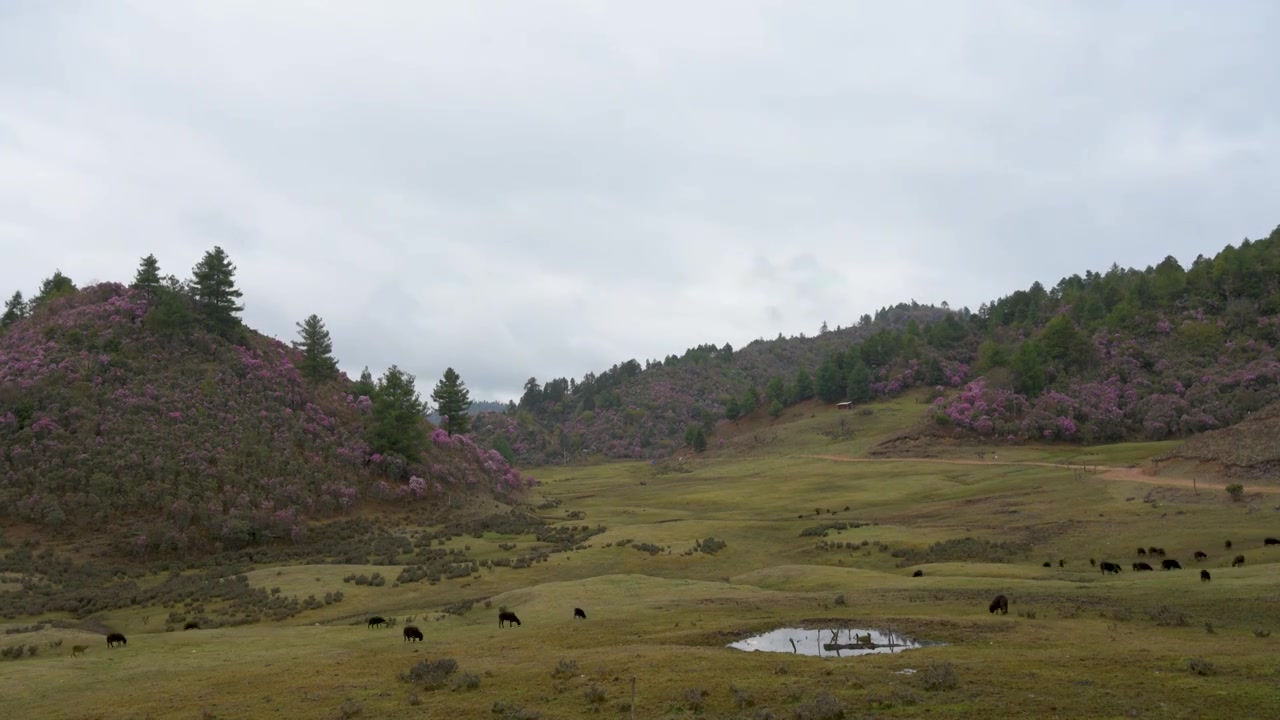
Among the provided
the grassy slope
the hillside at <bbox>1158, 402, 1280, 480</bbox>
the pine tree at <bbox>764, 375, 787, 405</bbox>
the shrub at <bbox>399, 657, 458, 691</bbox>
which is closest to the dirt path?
the grassy slope

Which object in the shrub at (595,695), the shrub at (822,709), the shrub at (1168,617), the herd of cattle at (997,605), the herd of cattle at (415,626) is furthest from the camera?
the herd of cattle at (415,626)

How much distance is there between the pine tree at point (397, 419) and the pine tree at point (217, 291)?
63.1 ft

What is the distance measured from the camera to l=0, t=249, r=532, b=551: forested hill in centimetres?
6091

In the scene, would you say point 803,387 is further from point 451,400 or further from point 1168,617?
point 1168,617

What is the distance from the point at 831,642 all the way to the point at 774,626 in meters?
3.46

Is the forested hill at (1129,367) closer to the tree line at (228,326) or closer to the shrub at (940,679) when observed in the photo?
the tree line at (228,326)

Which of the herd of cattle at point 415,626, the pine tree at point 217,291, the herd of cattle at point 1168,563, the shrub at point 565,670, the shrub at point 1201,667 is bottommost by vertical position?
the herd of cattle at point 1168,563

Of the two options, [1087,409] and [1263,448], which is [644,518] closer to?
[1263,448]

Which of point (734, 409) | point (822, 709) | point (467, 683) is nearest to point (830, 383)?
point (734, 409)

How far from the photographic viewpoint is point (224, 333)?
86.9m

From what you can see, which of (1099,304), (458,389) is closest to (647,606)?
(458,389)

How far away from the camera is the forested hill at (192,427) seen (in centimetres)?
6091

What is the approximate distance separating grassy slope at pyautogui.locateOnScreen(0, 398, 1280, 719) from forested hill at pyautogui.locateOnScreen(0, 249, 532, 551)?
58.7 ft

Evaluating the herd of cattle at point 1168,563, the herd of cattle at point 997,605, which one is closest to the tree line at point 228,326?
the herd of cattle at point 997,605
